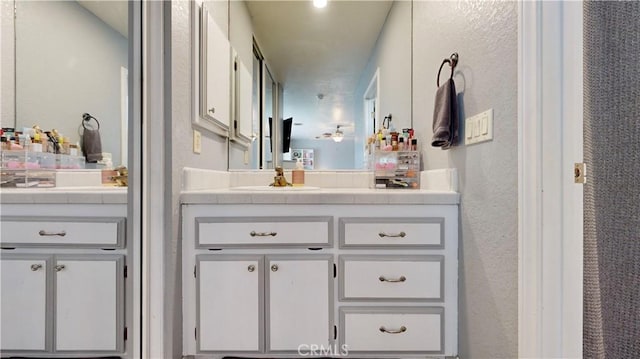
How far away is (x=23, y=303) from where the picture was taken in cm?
104

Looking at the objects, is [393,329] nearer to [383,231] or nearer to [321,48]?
[383,231]

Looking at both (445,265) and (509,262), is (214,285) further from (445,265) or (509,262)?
(509,262)

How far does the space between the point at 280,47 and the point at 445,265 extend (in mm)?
1706

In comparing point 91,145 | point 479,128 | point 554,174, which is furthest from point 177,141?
point 554,174

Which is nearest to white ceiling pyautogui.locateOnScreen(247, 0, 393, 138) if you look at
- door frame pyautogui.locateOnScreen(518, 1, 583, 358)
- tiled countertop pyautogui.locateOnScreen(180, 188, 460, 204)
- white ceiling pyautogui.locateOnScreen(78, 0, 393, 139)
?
white ceiling pyautogui.locateOnScreen(78, 0, 393, 139)

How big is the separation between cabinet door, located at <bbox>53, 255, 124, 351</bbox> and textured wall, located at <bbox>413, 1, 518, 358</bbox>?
1467 millimetres

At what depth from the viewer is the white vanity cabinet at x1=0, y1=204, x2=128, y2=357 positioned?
1.03 m

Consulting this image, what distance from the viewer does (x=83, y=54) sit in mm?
1153

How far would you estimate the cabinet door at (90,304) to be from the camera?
1.17 metres

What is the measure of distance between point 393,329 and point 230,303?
0.74 metres

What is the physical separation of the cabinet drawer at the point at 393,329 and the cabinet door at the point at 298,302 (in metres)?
0.10

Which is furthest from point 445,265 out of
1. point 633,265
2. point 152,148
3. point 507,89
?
point 152,148

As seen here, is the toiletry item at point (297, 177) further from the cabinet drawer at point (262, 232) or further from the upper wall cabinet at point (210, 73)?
the cabinet drawer at point (262, 232)

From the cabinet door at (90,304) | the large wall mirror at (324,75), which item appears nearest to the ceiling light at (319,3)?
the large wall mirror at (324,75)
